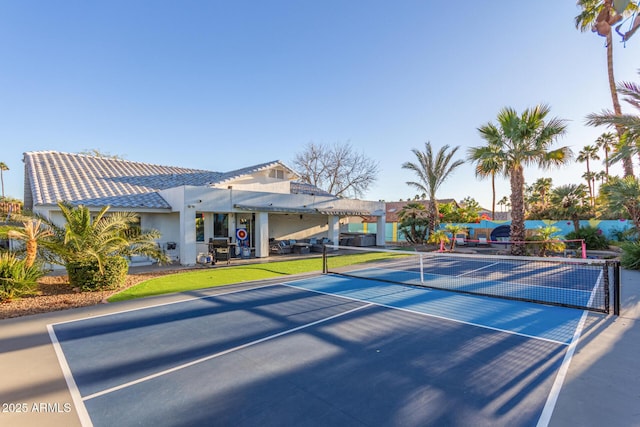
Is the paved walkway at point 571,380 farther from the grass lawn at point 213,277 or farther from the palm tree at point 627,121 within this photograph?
the palm tree at point 627,121

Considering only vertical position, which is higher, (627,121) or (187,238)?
(627,121)

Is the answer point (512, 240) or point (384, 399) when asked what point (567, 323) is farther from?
point (512, 240)

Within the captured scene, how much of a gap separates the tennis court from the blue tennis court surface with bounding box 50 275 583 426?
2cm

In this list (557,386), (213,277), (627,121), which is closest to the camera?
(557,386)

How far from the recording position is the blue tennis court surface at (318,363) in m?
3.76

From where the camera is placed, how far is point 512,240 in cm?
1950

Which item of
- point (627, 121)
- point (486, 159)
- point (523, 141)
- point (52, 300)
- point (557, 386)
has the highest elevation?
point (523, 141)

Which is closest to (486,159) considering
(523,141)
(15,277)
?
(523,141)

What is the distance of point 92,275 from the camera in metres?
10.4

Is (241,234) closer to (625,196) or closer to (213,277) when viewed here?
(213,277)

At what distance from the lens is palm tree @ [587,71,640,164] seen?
1112 centimetres

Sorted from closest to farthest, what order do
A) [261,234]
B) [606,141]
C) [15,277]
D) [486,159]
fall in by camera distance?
[15,277]
[486,159]
[261,234]
[606,141]

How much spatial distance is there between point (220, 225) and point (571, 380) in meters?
19.3

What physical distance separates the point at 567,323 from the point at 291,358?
21.6ft
